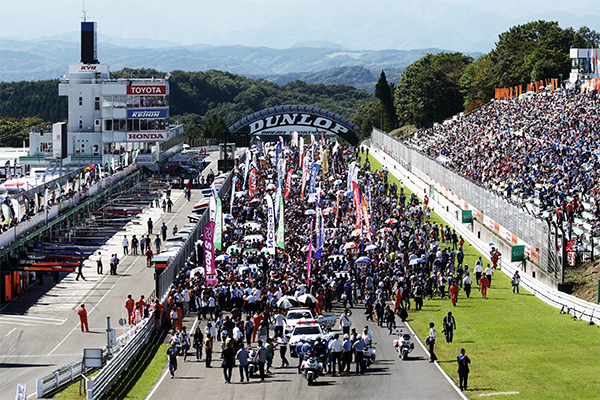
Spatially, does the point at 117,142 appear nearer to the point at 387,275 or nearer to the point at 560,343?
the point at 387,275

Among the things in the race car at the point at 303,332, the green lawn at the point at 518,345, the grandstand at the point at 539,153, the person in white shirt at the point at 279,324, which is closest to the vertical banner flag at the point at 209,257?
the person in white shirt at the point at 279,324

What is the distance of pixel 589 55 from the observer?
9131 cm

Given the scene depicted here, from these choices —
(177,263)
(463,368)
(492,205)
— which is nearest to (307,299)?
(463,368)

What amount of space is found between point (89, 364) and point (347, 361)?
769 cm

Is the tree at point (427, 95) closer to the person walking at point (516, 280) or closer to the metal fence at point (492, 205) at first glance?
the metal fence at point (492, 205)

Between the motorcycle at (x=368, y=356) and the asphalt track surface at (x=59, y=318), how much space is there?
9.79 metres

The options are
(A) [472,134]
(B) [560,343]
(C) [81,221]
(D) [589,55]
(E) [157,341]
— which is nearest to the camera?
(B) [560,343]

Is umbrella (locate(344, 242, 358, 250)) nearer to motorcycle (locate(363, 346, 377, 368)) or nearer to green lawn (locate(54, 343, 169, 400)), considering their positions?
green lawn (locate(54, 343, 169, 400))

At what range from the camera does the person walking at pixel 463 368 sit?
69.4 ft

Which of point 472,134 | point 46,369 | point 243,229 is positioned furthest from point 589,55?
point 46,369

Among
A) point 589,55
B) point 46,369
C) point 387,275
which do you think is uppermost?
point 589,55

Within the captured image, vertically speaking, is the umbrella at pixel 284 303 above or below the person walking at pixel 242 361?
above

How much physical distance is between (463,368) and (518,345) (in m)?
5.33

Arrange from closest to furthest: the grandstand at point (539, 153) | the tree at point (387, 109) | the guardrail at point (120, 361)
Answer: the guardrail at point (120, 361) → the grandstand at point (539, 153) → the tree at point (387, 109)
